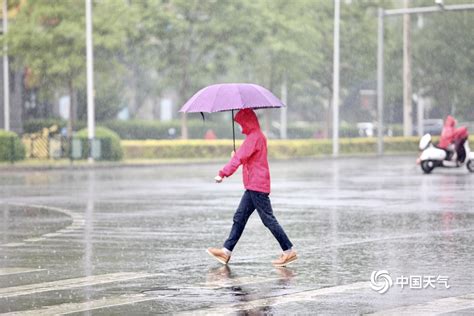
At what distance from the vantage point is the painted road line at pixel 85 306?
10.3m

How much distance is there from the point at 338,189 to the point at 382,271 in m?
16.1

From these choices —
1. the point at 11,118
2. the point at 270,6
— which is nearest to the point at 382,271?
the point at 11,118

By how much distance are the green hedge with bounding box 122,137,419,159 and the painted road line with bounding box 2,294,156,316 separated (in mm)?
39838

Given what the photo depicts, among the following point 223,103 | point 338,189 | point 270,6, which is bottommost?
point 338,189

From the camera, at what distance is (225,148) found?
54.7 m

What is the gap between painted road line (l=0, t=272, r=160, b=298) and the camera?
38.5 feet

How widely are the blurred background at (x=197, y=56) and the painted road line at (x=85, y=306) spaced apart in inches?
1458

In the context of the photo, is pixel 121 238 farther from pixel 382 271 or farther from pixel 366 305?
pixel 366 305

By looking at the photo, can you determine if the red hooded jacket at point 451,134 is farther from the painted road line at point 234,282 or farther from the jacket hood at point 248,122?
the painted road line at point 234,282

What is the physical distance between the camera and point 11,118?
5850 cm

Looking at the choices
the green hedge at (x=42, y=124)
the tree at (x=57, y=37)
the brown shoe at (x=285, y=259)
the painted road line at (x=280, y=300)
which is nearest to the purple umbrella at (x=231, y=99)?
the brown shoe at (x=285, y=259)

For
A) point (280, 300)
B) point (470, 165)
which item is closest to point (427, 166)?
point (470, 165)

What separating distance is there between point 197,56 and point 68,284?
49.5m

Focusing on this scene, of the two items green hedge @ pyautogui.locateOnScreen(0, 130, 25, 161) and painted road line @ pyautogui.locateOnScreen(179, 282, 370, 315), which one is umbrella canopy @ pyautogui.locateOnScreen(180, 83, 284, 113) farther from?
green hedge @ pyautogui.locateOnScreen(0, 130, 25, 161)
